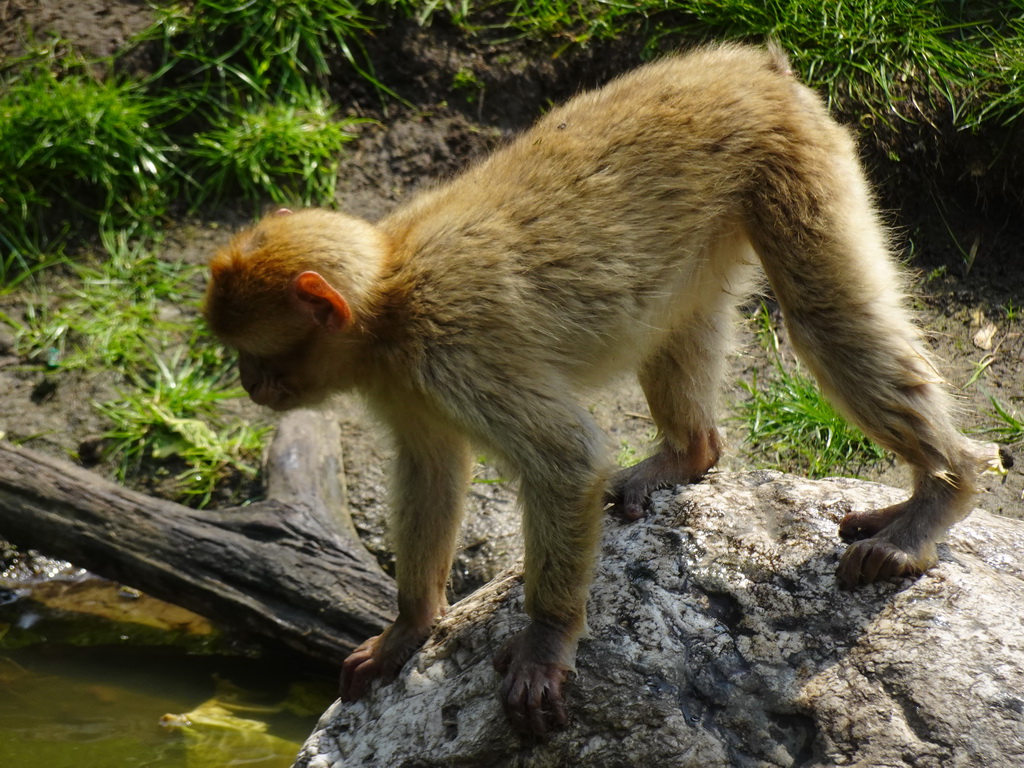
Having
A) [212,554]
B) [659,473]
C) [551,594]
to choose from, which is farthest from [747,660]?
[212,554]

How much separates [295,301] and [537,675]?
1.50 meters

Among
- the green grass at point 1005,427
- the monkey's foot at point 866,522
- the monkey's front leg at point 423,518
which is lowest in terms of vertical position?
the green grass at point 1005,427

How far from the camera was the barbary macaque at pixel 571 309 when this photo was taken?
3.64 meters

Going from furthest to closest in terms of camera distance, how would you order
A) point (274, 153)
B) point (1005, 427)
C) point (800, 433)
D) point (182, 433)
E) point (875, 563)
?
point (274, 153), point (182, 433), point (800, 433), point (1005, 427), point (875, 563)

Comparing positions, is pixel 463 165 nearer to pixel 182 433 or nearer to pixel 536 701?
pixel 182 433

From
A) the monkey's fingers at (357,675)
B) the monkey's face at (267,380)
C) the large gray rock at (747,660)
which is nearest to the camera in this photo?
the large gray rock at (747,660)

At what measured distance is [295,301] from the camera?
381cm

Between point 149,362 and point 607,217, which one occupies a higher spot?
point 607,217

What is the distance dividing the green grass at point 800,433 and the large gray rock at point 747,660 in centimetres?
171

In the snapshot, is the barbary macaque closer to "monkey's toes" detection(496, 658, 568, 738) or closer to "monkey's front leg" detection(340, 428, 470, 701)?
"monkey's front leg" detection(340, 428, 470, 701)

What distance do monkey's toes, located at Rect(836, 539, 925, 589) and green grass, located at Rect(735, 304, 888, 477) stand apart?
7.17 feet

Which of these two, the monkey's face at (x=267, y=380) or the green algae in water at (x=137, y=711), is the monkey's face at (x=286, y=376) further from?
the green algae in water at (x=137, y=711)

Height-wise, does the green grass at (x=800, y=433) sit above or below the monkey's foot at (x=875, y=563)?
below

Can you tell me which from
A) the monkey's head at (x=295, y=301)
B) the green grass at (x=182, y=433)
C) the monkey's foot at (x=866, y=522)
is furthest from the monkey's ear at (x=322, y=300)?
the green grass at (x=182, y=433)
